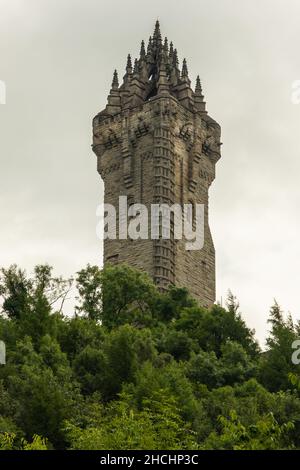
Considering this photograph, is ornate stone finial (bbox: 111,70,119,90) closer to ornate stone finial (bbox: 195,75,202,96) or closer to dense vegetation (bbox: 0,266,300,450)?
ornate stone finial (bbox: 195,75,202,96)

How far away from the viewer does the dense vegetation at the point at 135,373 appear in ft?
127

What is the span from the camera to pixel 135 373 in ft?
166

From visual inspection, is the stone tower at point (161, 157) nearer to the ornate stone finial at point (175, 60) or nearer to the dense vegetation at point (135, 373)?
the ornate stone finial at point (175, 60)

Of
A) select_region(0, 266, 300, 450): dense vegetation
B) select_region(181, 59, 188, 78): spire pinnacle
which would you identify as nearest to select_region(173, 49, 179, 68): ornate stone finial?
select_region(181, 59, 188, 78): spire pinnacle

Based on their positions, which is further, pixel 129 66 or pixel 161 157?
pixel 129 66

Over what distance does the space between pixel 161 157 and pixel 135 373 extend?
1628 inches

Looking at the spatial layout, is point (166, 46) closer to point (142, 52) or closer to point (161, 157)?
point (142, 52)

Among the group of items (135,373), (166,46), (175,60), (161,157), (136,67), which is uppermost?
(166,46)

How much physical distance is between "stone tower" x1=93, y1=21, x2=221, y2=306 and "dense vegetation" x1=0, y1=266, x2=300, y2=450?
10266 mm

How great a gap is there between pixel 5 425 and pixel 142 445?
31.1ft

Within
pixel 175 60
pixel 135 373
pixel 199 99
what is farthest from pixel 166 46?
pixel 135 373

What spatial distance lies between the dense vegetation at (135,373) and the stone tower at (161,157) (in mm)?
10266

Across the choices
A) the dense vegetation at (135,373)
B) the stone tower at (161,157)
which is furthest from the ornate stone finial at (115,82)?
the dense vegetation at (135,373)
